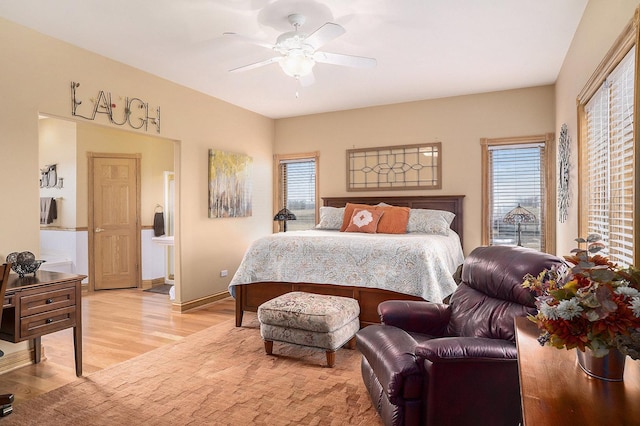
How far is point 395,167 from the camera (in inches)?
227

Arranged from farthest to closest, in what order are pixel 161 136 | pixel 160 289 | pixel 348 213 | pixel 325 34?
pixel 160 289 < pixel 348 213 < pixel 161 136 < pixel 325 34

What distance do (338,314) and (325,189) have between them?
3.39 m

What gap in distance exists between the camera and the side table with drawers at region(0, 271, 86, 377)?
2596 millimetres

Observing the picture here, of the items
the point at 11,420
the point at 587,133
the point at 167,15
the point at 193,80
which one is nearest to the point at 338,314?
the point at 11,420

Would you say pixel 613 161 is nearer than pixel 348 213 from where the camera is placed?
Yes

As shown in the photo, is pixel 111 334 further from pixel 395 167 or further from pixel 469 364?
pixel 395 167

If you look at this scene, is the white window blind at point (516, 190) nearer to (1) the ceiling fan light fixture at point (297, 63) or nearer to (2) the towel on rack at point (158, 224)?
(1) the ceiling fan light fixture at point (297, 63)

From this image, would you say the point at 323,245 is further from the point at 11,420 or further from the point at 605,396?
the point at 605,396

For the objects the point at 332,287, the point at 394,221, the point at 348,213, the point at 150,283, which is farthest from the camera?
the point at 150,283

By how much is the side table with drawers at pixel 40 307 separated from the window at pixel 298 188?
12.3 ft

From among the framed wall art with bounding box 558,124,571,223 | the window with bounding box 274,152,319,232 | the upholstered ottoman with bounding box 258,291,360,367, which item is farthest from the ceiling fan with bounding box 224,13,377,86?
the window with bounding box 274,152,319,232

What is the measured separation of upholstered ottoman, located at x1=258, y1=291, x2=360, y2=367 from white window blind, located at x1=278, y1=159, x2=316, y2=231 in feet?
10.4

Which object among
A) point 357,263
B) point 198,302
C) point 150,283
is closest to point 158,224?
point 150,283

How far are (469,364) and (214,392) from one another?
171 cm
